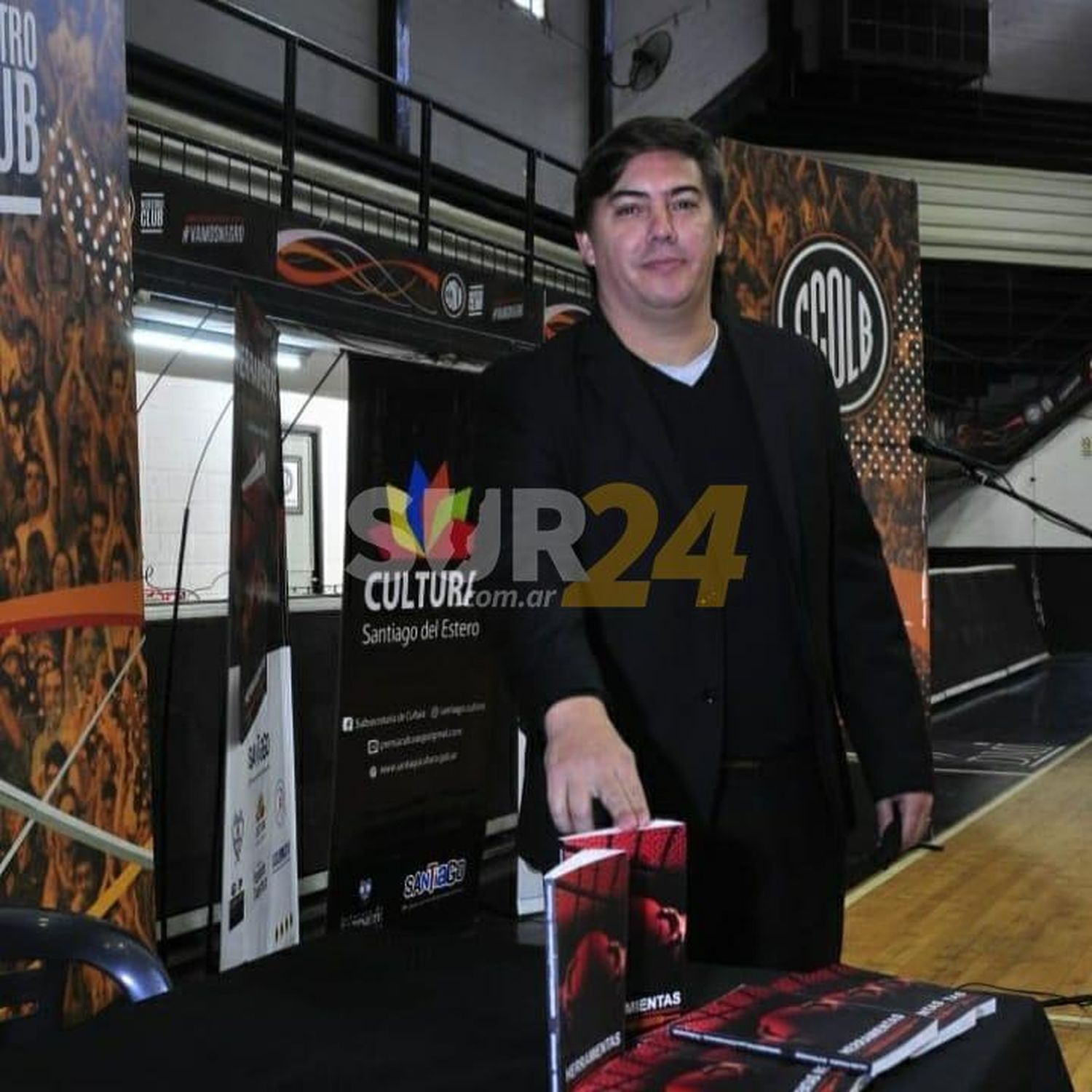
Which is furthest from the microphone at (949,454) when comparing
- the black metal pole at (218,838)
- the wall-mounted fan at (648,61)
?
the wall-mounted fan at (648,61)

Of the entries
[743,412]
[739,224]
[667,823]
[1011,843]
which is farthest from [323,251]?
[667,823]

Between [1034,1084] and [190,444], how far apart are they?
7.11 metres

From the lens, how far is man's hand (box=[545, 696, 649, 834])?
1084mm

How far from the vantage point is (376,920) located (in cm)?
360

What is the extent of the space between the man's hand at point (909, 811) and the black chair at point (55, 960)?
2.52 feet

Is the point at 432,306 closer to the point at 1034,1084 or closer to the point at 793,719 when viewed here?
the point at 793,719

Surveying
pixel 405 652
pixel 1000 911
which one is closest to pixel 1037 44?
pixel 1000 911

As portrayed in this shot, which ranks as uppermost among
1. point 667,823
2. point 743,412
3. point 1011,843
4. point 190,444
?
point 190,444

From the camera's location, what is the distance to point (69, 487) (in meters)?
2.25

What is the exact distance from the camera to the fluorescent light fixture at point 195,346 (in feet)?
21.0

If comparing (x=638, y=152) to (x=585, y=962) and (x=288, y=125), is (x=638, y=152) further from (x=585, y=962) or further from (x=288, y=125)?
(x=288, y=125)

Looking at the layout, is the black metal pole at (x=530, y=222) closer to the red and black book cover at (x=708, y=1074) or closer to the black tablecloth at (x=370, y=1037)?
the black tablecloth at (x=370, y=1037)

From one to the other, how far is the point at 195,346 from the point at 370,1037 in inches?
255

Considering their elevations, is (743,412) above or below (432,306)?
below
